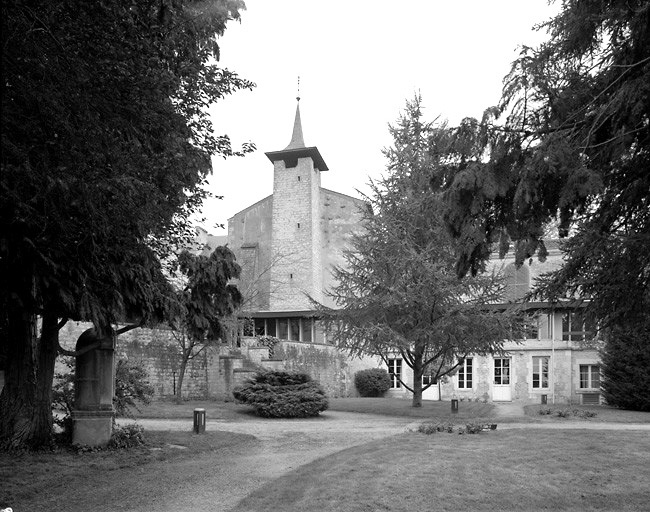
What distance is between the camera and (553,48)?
24.1 feet

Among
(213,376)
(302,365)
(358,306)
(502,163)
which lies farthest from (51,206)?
(302,365)

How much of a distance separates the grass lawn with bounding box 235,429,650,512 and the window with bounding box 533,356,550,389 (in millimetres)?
20263

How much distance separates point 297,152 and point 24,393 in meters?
37.9

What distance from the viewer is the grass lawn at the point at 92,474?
7422mm

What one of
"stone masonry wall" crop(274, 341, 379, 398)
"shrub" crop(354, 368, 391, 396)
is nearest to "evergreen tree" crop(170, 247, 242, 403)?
"stone masonry wall" crop(274, 341, 379, 398)

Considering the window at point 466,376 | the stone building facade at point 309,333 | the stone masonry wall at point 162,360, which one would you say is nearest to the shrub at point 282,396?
the stone building facade at point 309,333

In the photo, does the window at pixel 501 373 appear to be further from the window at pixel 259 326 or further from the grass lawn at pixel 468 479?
the grass lawn at pixel 468 479

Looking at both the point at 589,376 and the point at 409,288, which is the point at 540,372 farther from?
the point at 409,288

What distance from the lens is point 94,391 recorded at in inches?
440

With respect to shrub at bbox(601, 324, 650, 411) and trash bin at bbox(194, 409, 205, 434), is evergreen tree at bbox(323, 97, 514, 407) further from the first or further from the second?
trash bin at bbox(194, 409, 205, 434)

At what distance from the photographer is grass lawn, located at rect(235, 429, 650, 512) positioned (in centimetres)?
721

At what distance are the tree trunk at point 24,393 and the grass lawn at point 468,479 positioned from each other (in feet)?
14.5

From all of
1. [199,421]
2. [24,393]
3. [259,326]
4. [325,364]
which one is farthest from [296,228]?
[24,393]

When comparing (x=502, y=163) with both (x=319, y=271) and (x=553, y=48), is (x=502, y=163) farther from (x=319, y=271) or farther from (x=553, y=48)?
(x=319, y=271)
